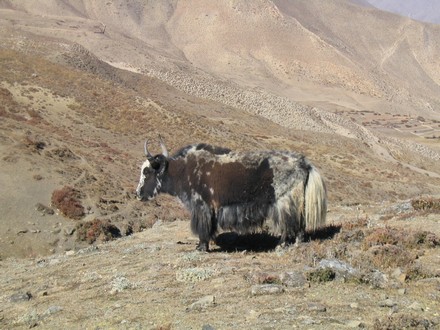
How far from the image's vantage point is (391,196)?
39.1 m

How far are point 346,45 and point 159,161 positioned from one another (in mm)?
160232

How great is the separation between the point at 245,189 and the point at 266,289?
3.26m

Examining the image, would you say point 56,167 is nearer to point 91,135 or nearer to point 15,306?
point 91,135

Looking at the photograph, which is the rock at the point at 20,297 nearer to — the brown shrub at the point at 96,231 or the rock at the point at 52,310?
the rock at the point at 52,310

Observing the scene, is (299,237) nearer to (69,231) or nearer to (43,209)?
(69,231)

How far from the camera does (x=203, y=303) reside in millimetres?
7805

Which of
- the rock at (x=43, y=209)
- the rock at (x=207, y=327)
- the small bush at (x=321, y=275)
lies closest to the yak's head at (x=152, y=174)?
the small bush at (x=321, y=275)

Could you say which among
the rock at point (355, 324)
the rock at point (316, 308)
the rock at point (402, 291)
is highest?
the rock at point (402, 291)

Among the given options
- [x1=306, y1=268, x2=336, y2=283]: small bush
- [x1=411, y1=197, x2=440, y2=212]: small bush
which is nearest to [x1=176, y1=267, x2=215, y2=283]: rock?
[x1=306, y1=268, x2=336, y2=283]: small bush

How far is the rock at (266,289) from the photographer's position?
7953 millimetres

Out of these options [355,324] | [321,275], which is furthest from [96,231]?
[355,324]

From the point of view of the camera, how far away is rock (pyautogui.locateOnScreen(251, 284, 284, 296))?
26.1 ft

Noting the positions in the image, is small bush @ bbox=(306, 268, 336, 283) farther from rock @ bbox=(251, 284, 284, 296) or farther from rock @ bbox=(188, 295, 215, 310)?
rock @ bbox=(188, 295, 215, 310)

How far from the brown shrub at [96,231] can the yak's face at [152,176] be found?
789 centimetres
